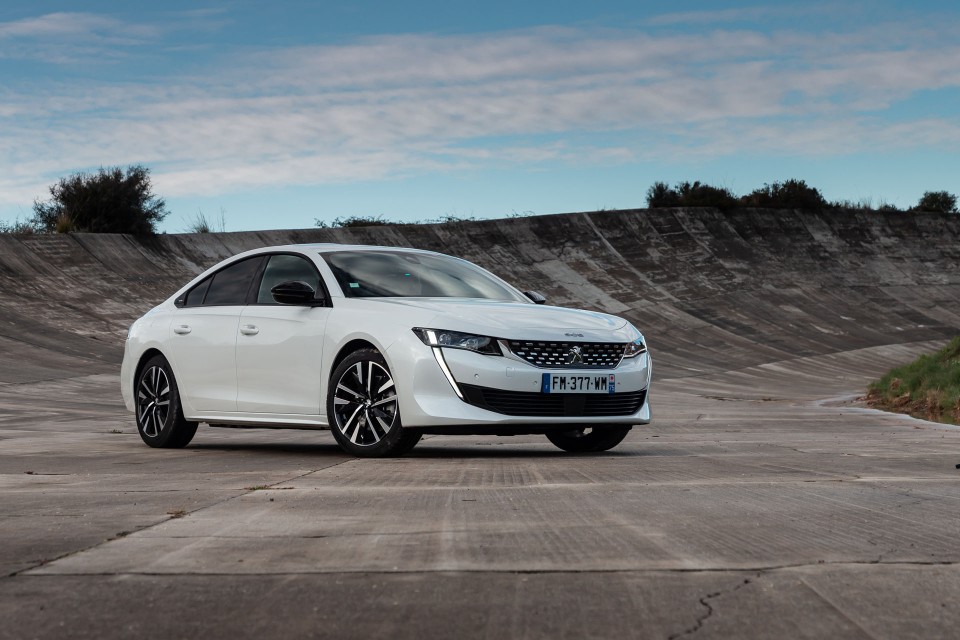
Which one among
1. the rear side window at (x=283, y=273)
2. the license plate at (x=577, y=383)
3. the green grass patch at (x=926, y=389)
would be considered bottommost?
the green grass patch at (x=926, y=389)

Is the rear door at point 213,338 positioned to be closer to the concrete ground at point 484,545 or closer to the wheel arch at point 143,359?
the wheel arch at point 143,359

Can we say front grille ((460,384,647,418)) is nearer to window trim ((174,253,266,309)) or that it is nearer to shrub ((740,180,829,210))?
window trim ((174,253,266,309))

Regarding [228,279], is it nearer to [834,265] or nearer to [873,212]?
[834,265]

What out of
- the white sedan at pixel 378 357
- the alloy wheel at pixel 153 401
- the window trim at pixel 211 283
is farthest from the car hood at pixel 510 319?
the alloy wheel at pixel 153 401

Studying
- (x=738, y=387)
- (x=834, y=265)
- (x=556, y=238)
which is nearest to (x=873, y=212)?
(x=834, y=265)

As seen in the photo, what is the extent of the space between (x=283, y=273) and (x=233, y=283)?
55cm

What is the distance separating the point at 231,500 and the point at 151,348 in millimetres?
4827

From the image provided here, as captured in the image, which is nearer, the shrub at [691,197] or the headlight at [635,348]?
the headlight at [635,348]

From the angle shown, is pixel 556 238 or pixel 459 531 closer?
pixel 459 531

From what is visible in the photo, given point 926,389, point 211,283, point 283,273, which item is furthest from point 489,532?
point 926,389

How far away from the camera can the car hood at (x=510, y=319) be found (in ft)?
28.6

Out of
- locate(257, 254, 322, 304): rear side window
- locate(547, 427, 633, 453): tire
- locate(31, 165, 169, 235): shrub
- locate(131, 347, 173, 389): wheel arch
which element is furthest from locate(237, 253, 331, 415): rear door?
locate(31, 165, 169, 235): shrub

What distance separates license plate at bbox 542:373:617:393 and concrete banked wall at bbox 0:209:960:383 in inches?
725

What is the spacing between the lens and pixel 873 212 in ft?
197
